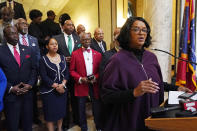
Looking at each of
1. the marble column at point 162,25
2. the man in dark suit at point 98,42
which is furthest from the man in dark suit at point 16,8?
the marble column at point 162,25

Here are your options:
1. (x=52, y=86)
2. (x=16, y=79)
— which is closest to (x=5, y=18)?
(x=16, y=79)

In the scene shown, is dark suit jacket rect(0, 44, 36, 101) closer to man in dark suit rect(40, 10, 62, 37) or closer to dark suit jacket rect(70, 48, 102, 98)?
dark suit jacket rect(70, 48, 102, 98)

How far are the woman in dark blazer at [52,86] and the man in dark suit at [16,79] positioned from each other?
0.22m

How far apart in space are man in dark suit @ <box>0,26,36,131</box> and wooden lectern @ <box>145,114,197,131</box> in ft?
6.21

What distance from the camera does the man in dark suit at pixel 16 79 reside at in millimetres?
2582

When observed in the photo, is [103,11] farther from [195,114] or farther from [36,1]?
[195,114]

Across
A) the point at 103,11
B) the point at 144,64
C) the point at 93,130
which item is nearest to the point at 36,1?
the point at 103,11

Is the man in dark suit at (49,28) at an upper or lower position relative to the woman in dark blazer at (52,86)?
upper

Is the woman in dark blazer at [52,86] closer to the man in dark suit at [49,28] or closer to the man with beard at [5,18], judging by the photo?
the man with beard at [5,18]

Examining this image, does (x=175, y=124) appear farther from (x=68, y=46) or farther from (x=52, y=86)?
(x=68, y=46)

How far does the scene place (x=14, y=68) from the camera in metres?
2.60

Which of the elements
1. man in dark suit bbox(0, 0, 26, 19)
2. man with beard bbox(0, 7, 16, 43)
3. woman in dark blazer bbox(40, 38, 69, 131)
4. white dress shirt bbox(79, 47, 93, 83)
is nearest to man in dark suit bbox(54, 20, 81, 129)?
white dress shirt bbox(79, 47, 93, 83)

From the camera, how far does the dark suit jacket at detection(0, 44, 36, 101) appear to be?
2570mm

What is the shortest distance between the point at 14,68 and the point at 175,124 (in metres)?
2.06
